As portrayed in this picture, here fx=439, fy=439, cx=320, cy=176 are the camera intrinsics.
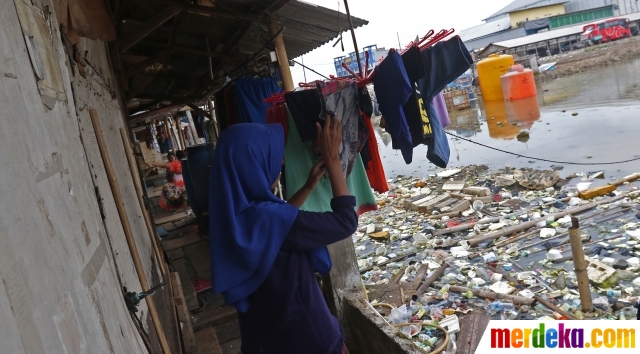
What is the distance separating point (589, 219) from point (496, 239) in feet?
4.82

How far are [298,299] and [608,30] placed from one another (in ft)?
145

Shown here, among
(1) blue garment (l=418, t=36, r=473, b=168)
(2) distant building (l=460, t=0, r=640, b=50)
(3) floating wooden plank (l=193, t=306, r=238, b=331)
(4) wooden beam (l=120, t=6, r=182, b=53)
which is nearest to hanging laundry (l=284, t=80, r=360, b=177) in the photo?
(1) blue garment (l=418, t=36, r=473, b=168)

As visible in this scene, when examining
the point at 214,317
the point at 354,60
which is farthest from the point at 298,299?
the point at 354,60

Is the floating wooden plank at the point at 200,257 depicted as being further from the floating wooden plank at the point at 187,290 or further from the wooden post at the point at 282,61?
the wooden post at the point at 282,61

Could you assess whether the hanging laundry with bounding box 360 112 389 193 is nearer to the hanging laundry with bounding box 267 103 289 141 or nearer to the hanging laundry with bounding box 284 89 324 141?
the hanging laundry with bounding box 284 89 324 141

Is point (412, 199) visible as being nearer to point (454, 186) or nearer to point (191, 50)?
point (454, 186)

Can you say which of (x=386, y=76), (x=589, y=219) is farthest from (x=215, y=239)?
(x=589, y=219)

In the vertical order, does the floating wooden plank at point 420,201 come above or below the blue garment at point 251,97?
below

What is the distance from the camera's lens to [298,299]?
1.78 m

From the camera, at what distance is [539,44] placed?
37031 mm

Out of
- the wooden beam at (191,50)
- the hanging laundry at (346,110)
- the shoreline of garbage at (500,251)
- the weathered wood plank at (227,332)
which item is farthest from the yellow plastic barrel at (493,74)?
the hanging laundry at (346,110)

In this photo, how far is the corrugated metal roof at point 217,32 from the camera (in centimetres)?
461

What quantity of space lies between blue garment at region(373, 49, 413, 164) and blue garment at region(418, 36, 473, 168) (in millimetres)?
292

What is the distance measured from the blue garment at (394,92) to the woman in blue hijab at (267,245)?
3.31ft
